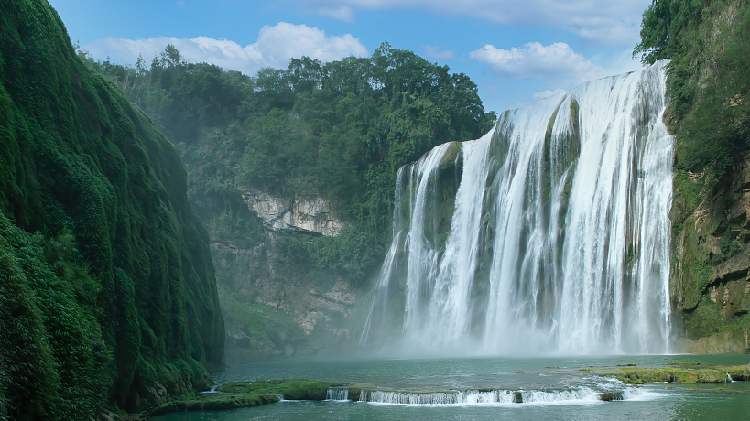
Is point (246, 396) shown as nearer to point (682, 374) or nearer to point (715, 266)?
point (682, 374)

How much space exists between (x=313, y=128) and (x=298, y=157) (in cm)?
445

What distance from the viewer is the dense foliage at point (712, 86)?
26.1 m

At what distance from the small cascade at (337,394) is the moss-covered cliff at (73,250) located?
5052mm

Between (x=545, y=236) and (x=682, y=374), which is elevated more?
(x=545, y=236)

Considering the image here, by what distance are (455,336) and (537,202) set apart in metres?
11.2

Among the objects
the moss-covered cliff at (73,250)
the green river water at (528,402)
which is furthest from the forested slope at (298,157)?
the green river water at (528,402)

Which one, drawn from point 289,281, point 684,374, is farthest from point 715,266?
point 289,281

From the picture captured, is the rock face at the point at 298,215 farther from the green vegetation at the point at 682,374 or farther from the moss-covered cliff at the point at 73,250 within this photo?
the green vegetation at the point at 682,374

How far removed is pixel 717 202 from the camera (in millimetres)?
26812

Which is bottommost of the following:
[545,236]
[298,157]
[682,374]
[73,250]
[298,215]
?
[682,374]

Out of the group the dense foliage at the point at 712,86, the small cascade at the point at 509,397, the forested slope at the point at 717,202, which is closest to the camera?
the small cascade at the point at 509,397

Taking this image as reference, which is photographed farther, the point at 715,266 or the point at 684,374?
the point at 715,266

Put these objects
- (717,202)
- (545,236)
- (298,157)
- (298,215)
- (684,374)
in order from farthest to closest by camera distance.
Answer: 1. (298,157)
2. (298,215)
3. (545,236)
4. (717,202)
5. (684,374)

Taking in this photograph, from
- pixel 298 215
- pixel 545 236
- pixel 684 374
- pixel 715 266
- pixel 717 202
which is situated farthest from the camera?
pixel 298 215
